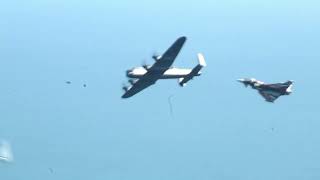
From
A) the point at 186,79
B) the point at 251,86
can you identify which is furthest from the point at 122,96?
the point at 251,86

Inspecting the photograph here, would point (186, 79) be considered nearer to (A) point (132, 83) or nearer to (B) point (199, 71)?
(B) point (199, 71)

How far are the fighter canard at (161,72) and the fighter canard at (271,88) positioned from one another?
33.2 feet

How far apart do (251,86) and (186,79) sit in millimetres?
12590

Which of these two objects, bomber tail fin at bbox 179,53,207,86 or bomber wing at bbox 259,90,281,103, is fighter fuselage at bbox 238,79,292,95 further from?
bomber tail fin at bbox 179,53,207,86

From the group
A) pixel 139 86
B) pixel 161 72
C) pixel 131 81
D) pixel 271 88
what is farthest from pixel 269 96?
pixel 131 81

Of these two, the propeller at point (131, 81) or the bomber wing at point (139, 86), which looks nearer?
the propeller at point (131, 81)

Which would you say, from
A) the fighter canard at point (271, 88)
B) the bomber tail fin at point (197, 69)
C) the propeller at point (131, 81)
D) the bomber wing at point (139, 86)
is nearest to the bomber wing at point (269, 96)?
the fighter canard at point (271, 88)

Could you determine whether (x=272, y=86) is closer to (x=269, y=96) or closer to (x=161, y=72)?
(x=269, y=96)

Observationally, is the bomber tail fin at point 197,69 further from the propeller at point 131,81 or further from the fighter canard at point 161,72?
the propeller at point 131,81

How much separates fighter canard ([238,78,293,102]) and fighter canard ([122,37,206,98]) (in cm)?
1011

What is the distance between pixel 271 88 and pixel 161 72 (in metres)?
20.3

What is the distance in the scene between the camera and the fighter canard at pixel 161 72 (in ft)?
341

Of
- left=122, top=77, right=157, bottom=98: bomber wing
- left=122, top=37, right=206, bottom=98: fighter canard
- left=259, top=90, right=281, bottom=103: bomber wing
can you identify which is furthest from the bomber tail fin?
left=259, top=90, right=281, bottom=103: bomber wing

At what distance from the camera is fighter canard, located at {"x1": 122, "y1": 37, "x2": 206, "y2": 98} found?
341ft
